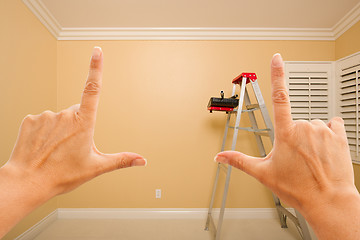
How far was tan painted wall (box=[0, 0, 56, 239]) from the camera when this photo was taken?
1.79m

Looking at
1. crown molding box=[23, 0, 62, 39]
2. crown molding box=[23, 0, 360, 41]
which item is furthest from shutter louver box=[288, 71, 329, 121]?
crown molding box=[23, 0, 62, 39]

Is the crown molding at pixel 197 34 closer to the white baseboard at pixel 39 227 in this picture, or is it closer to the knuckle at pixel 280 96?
the white baseboard at pixel 39 227

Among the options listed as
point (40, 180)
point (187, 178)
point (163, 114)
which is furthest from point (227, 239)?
point (40, 180)

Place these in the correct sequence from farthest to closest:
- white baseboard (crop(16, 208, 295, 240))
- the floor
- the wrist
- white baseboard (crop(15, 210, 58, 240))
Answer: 1. white baseboard (crop(16, 208, 295, 240))
2. the floor
3. white baseboard (crop(15, 210, 58, 240))
4. the wrist

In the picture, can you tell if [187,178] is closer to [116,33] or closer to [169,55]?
[169,55]

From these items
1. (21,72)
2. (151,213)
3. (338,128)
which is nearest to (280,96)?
(338,128)

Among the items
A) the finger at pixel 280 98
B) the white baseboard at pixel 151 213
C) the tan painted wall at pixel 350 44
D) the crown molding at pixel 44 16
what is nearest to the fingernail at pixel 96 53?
the finger at pixel 280 98

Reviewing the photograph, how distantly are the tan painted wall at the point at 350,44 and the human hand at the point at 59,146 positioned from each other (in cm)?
304

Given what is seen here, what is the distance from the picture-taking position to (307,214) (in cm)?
36

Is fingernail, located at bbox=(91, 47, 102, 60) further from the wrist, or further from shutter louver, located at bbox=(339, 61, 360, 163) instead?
shutter louver, located at bbox=(339, 61, 360, 163)

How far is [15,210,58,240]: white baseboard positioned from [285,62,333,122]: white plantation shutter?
3.51 metres

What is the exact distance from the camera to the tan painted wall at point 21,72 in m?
1.79

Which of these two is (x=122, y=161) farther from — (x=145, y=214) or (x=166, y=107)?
(x=145, y=214)

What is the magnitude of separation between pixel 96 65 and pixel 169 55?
245cm
